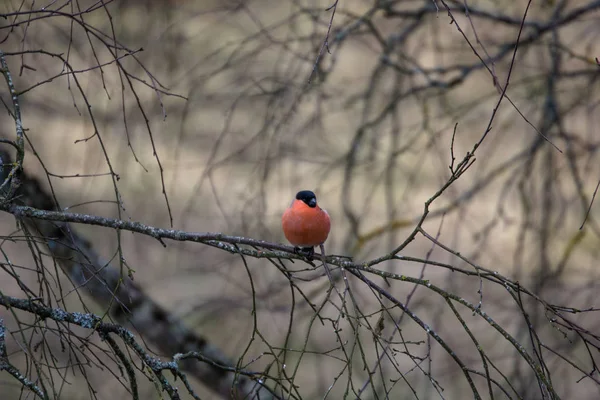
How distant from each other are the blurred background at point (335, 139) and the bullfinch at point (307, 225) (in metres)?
0.19

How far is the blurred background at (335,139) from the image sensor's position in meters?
2.37

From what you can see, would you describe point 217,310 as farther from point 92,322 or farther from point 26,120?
point 26,120

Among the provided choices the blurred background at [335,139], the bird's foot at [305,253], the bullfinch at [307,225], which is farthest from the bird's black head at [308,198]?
the bird's foot at [305,253]

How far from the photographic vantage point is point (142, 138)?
5.46 metres

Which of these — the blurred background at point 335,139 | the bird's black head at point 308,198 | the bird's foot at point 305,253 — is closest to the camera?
the bird's foot at point 305,253

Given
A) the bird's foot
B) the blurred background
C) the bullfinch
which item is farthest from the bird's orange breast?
the bird's foot

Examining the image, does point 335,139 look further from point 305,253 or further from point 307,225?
point 305,253

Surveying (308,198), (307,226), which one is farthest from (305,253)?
(308,198)

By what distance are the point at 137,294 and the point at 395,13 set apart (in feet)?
5.31

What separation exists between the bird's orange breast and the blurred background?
8.1 inches

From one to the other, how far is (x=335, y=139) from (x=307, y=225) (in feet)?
8.85

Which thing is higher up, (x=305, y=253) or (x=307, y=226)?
(x=307, y=226)

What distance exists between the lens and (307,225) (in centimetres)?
237

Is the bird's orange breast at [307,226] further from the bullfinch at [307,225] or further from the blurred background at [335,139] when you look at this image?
the blurred background at [335,139]
